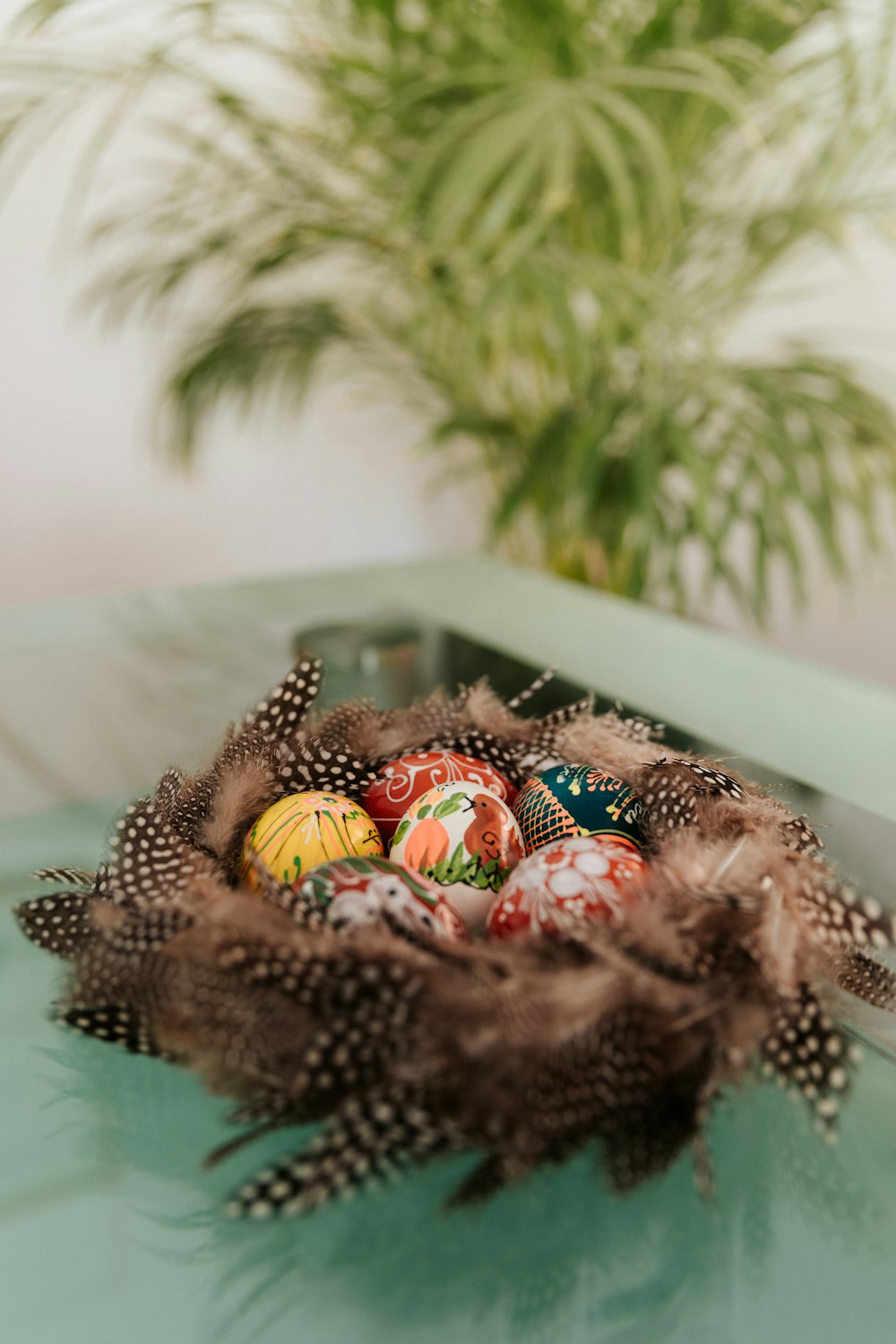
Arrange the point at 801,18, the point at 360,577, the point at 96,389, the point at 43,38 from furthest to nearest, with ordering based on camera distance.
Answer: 1. the point at 96,389
2. the point at 43,38
3. the point at 801,18
4. the point at 360,577

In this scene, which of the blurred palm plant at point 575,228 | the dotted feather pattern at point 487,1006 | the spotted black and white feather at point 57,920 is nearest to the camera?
the dotted feather pattern at point 487,1006

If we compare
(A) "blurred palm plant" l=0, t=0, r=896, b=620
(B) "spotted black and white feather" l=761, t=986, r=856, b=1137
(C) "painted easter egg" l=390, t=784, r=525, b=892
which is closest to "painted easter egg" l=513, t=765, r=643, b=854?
(C) "painted easter egg" l=390, t=784, r=525, b=892

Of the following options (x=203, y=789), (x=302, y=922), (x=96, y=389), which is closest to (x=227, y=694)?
(x=203, y=789)

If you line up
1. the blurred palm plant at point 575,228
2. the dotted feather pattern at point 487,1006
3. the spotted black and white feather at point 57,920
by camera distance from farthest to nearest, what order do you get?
the blurred palm plant at point 575,228
the spotted black and white feather at point 57,920
the dotted feather pattern at point 487,1006

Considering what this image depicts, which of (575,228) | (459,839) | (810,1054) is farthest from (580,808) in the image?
(575,228)

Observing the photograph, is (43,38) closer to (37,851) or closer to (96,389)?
(96,389)

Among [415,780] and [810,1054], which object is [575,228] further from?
[810,1054]

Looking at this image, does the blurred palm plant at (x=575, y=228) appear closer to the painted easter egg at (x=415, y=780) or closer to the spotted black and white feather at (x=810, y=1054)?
the painted easter egg at (x=415, y=780)

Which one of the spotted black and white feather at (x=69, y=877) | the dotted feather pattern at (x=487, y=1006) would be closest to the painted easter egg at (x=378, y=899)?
the dotted feather pattern at (x=487, y=1006)
